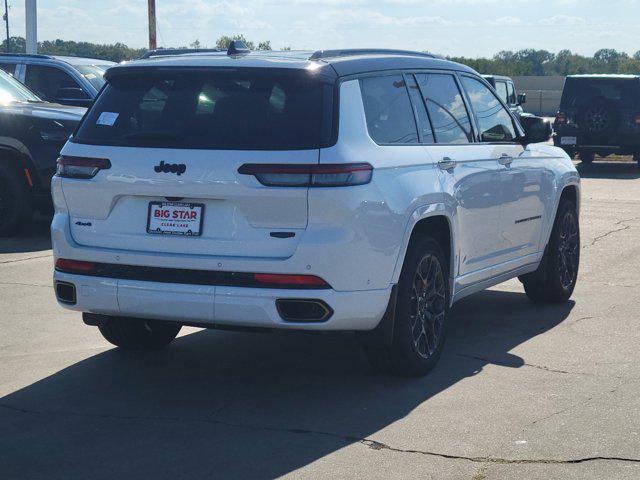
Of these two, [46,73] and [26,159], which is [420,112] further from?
[46,73]

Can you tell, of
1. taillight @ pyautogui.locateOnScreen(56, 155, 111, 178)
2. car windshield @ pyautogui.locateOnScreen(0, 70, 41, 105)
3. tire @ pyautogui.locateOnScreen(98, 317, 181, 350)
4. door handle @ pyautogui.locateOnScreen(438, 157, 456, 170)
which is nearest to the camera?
taillight @ pyautogui.locateOnScreen(56, 155, 111, 178)

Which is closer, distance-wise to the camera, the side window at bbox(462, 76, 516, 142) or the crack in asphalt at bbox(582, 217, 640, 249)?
the side window at bbox(462, 76, 516, 142)

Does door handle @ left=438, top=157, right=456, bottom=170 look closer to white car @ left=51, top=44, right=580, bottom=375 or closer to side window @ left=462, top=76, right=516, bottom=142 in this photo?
white car @ left=51, top=44, right=580, bottom=375

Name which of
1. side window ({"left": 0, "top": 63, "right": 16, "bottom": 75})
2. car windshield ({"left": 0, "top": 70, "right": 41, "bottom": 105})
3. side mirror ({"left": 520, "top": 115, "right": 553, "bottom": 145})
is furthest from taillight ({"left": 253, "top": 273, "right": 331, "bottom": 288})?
side window ({"left": 0, "top": 63, "right": 16, "bottom": 75})

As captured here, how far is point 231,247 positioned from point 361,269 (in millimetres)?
661

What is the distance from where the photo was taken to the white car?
19.2 ft

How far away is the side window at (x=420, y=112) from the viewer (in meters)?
6.90

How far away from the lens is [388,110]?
259 inches

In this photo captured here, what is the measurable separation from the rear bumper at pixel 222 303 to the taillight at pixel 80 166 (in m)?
0.57

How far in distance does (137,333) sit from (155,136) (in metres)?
1.58

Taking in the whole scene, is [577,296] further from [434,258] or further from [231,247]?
[231,247]

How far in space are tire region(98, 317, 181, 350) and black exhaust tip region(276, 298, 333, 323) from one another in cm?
146

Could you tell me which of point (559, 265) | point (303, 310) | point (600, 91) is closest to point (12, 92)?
point (559, 265)

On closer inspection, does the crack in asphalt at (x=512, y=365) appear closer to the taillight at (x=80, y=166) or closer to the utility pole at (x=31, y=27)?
the taillight at (x=80, y=166)
